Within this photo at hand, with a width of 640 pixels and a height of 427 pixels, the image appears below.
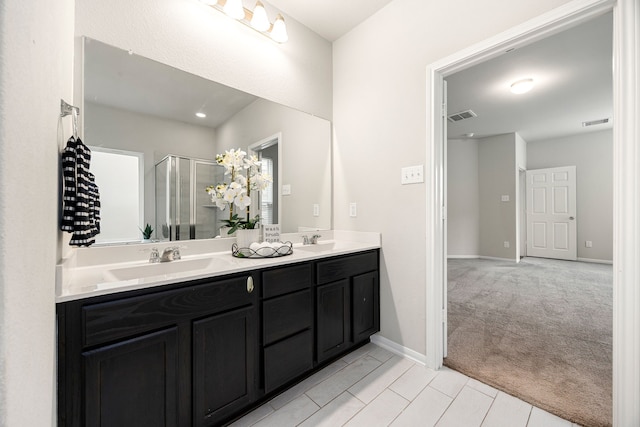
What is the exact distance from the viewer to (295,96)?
221 centimetres

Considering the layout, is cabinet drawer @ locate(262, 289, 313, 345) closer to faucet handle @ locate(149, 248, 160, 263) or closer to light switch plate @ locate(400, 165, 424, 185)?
faucet handle @ locate(149, 248, 160, 263)

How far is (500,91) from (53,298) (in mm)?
4674

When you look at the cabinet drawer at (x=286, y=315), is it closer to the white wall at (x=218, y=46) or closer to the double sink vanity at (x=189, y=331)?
the double sink vanity at (x=189, y=331)

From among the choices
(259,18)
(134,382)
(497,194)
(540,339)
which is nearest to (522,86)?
(497,194)

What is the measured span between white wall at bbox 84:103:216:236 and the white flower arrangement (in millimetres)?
131

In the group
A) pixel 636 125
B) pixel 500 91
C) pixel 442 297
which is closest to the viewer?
pixel 636 125

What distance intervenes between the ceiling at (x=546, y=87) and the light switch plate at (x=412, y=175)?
193 cm

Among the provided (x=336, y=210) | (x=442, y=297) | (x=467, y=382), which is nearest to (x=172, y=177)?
(x=336, y=210)

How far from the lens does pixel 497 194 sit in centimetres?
555

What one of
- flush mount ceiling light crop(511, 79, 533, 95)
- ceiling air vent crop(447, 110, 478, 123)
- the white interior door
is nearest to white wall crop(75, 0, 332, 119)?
flush mount ceiling light crop(511, 79, 533, 95)

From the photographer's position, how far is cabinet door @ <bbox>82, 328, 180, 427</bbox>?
35.9 inches

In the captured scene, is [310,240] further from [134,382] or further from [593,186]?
[593,186]

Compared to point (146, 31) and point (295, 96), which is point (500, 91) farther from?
point (146, 31)

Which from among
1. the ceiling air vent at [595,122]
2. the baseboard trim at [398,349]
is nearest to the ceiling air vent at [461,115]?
the ceiling air vent at [595,122]
